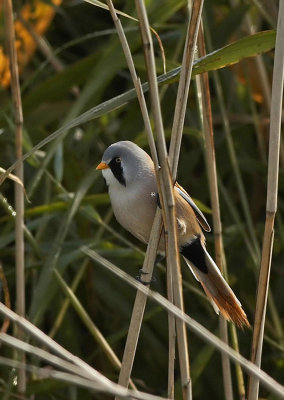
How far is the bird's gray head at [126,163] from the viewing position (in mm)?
2180

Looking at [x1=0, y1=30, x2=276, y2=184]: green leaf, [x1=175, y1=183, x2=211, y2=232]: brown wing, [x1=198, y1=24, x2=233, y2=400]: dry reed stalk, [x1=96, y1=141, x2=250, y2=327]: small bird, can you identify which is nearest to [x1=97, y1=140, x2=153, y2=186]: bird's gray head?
[x1=96, y1=141, x2=250, y2=327]: small bird

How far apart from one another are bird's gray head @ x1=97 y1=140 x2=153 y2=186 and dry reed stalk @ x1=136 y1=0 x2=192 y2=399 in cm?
53

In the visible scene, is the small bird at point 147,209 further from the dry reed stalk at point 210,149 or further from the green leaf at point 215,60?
the green leaf at point 215,60

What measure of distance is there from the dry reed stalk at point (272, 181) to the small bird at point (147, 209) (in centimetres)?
33

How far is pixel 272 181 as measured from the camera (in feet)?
5.46

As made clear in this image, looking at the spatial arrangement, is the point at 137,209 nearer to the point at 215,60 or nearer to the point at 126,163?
the point at 126,163

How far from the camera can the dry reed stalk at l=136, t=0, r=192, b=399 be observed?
1555 millimetres

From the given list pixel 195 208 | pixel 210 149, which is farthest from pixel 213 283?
pixel 210 149

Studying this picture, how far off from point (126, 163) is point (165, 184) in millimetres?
598

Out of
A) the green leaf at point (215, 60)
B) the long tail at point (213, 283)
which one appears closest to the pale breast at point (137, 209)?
the long tail at point (213, 283)

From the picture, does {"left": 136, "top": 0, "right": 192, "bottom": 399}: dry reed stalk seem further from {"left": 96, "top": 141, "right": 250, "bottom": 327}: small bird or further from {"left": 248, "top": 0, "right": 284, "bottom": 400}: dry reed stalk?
{"left": 96, "top": 141, "right": 250, "bottom": 327}: small bird

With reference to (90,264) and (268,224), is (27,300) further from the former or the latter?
(268,224)

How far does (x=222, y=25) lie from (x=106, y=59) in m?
0.70

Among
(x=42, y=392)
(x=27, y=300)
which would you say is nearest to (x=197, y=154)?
(x=27, y=300)
